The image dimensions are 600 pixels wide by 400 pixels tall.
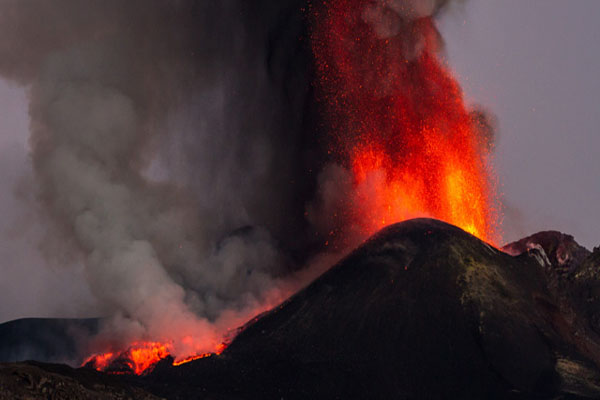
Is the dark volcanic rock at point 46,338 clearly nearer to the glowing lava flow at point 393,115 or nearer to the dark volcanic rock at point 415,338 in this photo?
the dark volcanic rock at point 415,338

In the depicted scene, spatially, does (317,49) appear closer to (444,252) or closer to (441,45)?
(441,45)

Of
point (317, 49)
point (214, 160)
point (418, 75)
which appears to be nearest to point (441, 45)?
point (418, 75)

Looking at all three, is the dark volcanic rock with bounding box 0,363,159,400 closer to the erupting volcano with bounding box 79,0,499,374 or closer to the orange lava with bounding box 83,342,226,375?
the orange lava with bounding box 83,342,226,375

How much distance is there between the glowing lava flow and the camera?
3819cm

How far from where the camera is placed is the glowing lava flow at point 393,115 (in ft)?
125

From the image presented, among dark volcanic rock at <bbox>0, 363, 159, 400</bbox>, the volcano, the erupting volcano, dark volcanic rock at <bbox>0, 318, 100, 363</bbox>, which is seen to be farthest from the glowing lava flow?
dark volcanic rock at <bbox>0, 363, 159, 400</bbox>

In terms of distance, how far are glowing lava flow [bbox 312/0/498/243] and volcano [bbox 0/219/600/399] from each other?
37.3ft

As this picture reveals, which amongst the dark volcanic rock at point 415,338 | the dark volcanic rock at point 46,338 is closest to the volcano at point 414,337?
the dark volcanic rock at point 415,338

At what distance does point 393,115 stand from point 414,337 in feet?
70.1

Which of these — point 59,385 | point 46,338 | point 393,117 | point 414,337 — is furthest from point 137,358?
point 393,117

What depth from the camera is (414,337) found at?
2167 centimetres

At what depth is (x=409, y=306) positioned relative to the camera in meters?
22.9

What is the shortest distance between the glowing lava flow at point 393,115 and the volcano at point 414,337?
37.3 feet

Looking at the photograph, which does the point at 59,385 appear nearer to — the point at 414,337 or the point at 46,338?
the point at 414,337
